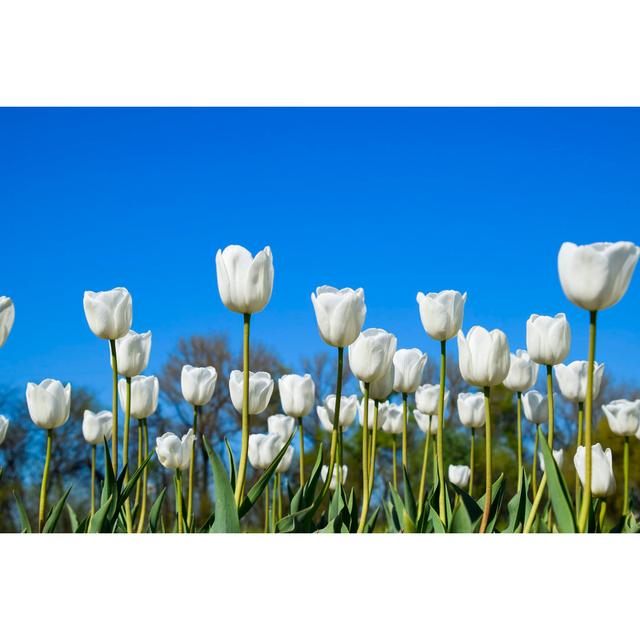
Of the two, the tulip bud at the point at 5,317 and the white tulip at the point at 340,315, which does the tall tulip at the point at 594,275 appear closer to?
the white tulip at the point at 340,315

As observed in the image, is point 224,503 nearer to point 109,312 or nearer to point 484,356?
point 109,312

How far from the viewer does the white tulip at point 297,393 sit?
10.5ft

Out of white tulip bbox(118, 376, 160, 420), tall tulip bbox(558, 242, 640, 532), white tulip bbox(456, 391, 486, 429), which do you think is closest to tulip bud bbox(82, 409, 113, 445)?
white tulip bbox(118, 376, 160, 420)

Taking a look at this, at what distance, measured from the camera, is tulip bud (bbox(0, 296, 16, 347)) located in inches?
90.7

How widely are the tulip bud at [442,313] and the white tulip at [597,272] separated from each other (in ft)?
1.85

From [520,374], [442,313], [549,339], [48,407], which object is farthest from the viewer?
[520,374]

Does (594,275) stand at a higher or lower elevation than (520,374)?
higher

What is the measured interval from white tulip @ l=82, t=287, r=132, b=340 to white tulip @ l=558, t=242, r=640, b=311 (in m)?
1.23

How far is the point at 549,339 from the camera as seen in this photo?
2426 mm

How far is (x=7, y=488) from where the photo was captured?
8562 mm

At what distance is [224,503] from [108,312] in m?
0.73

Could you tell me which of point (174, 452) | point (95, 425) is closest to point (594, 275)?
point (174, 452)
